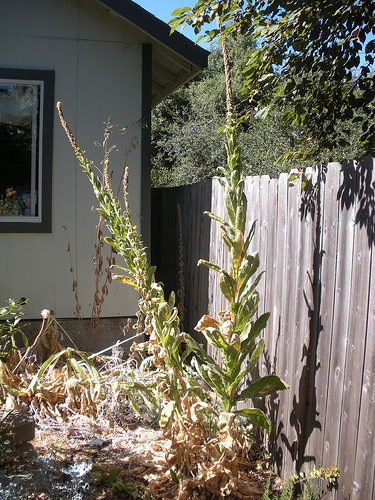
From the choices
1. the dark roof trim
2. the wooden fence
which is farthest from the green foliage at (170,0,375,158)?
the wooden fence

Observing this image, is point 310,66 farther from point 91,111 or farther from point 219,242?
point 91,111

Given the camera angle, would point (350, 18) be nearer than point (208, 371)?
No

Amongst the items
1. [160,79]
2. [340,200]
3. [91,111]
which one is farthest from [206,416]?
[160,79]

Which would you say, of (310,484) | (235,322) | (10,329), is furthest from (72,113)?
(310,484)

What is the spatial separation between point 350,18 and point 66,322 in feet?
12.7

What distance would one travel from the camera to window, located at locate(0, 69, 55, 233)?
189 inches

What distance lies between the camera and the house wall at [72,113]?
15.7ft

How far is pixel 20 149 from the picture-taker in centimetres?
489

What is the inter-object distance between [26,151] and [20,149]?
63 millimetres

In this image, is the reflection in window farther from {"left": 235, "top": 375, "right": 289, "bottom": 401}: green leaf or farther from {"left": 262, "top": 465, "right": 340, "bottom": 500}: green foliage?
{"left": 262, "top": 465, "right": 340, "bottom": 500}: green foliage

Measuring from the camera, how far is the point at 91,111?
4910mm

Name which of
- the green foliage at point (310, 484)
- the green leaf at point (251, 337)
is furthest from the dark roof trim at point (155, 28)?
the green foliage at point (310, 484)

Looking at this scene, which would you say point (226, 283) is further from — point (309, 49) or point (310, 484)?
point (309, 49)

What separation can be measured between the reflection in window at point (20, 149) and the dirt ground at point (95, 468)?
2445 millimetres
